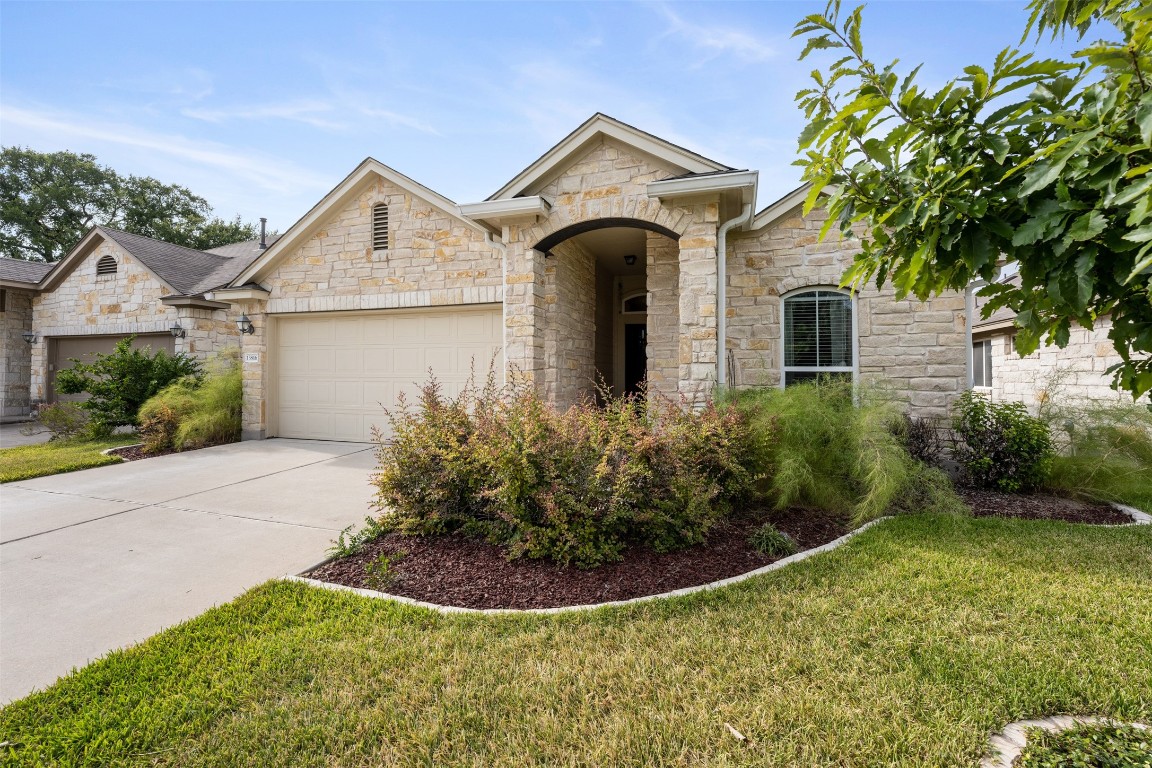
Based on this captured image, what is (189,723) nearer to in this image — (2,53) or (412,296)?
(412,296)

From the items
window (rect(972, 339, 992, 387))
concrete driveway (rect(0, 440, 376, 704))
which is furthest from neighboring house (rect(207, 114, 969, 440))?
window (rect(972, 339, 992, 387))

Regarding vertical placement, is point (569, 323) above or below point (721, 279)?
below

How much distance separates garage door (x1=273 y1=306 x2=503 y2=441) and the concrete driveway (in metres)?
2.03

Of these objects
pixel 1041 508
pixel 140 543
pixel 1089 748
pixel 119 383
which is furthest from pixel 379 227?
pixel 1041 508

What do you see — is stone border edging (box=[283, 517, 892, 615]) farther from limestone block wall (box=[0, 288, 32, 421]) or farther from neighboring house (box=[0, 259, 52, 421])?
limestone block wall (box=[0, 288, 32, 421])

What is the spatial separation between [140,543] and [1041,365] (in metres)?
13.8

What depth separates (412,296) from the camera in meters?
9.21

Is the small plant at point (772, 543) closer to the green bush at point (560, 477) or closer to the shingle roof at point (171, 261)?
the green bush at point (560, 477)

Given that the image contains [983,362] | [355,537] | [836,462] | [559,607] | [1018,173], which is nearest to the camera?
[1018,173]

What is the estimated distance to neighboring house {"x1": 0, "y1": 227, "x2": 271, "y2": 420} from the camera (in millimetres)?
11883

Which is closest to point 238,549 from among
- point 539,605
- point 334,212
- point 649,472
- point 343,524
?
point 343,524

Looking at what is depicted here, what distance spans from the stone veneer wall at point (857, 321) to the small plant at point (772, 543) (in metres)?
3.33

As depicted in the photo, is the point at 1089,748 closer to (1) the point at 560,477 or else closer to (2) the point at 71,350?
(1) the point at 560,477

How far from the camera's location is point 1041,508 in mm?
5465
